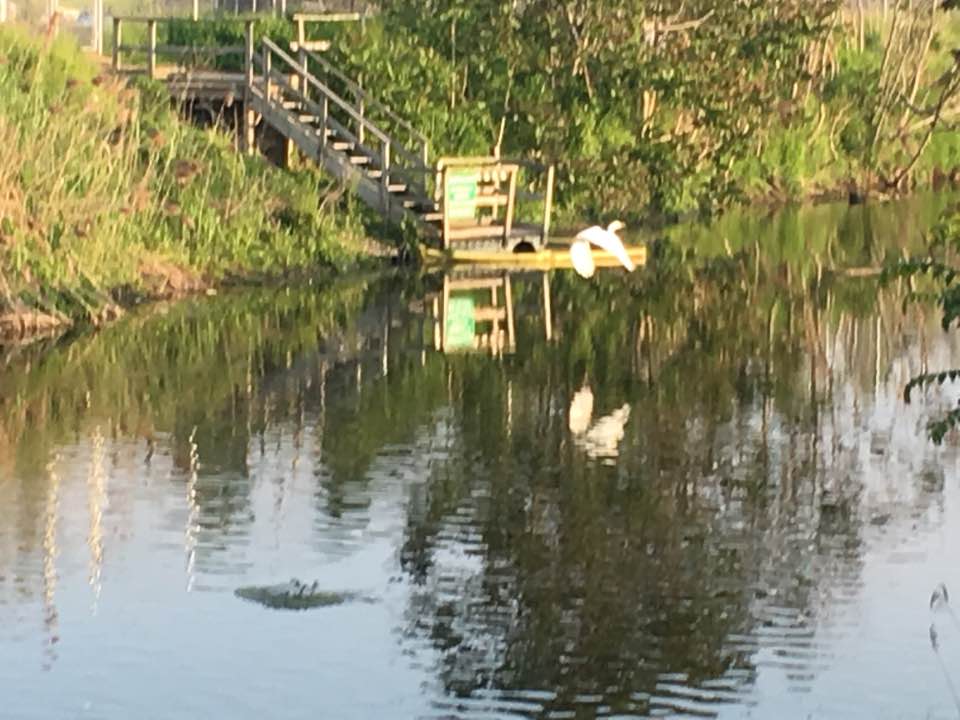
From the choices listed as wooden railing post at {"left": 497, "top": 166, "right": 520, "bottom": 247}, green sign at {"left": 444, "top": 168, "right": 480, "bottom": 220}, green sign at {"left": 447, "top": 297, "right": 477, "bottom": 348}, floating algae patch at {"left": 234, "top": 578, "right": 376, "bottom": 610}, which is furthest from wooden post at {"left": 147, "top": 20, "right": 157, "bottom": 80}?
floating algae patch at {"left": 234, "top": 578, "right": 376, "bottom": 610}

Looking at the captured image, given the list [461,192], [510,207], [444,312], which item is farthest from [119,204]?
[510,207]

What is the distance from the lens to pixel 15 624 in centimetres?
1363

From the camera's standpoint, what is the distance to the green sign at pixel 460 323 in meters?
26.9

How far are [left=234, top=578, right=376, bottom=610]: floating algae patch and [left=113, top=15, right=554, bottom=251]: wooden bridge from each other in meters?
20.5

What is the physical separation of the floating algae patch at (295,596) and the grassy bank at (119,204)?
1164 centimetres

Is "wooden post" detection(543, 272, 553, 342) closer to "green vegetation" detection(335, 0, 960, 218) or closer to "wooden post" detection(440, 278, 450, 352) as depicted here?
"wooden post" detection(440, 278, 450, 352)

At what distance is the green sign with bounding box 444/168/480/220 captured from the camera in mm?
34938

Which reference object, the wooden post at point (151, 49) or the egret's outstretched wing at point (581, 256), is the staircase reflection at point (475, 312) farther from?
the wooden post at point (151, 49)

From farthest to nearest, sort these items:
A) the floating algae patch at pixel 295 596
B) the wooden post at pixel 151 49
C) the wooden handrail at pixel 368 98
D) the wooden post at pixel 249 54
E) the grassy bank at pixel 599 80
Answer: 1. the grassy bank at pixel 599 80
2. the wooden handrail at pixel 368 98
3. the wooden post at pixel 249 54
4. the wooden post at pixel 151 49
5. the floating algae patch at pixel 295 596

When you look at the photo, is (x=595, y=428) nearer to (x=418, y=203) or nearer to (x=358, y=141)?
(x=418, y=203)

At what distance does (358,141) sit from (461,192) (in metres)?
2.24

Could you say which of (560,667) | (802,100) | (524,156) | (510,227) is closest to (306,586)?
(560,667)

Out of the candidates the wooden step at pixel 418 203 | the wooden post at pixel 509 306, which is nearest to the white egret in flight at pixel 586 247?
the wooden post at pixel 509 306

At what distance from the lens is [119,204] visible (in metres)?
29.0
